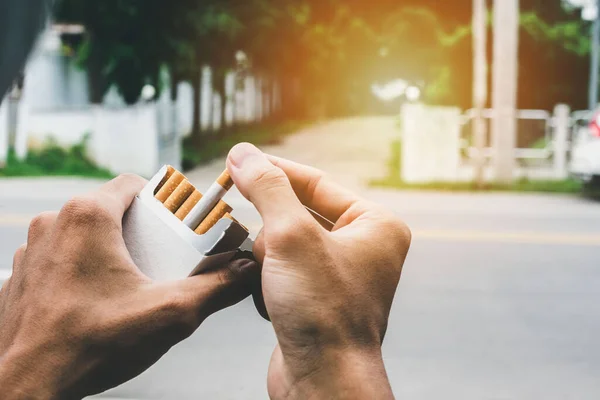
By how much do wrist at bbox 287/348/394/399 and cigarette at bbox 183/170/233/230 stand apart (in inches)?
8.1

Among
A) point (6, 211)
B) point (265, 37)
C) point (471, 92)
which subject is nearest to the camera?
point (6, 211)

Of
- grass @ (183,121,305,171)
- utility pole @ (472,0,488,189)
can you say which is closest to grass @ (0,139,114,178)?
grass @ (183,121,305,171)

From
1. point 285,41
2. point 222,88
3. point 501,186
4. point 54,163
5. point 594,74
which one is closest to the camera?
point 501,186

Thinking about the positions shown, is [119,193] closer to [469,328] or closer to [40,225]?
[40,225]

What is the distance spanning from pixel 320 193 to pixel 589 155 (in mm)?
12257

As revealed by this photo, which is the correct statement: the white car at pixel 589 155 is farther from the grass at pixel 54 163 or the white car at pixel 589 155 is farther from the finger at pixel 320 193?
the finger at pixel 320 193

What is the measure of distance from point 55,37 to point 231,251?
671 inches

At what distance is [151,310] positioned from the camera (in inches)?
43.3

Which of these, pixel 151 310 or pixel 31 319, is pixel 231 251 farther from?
pixel 31 319

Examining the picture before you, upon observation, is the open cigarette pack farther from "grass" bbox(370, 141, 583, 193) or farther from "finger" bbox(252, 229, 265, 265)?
"grass" bbox(370, 141, 583, 193)

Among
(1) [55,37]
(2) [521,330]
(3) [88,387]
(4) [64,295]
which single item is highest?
(1) [55,37]

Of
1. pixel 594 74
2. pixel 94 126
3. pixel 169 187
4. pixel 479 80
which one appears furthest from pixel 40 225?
pixel 594 74

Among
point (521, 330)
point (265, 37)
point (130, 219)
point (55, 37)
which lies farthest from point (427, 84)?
point (130, 219)

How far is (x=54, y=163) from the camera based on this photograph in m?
16.2
